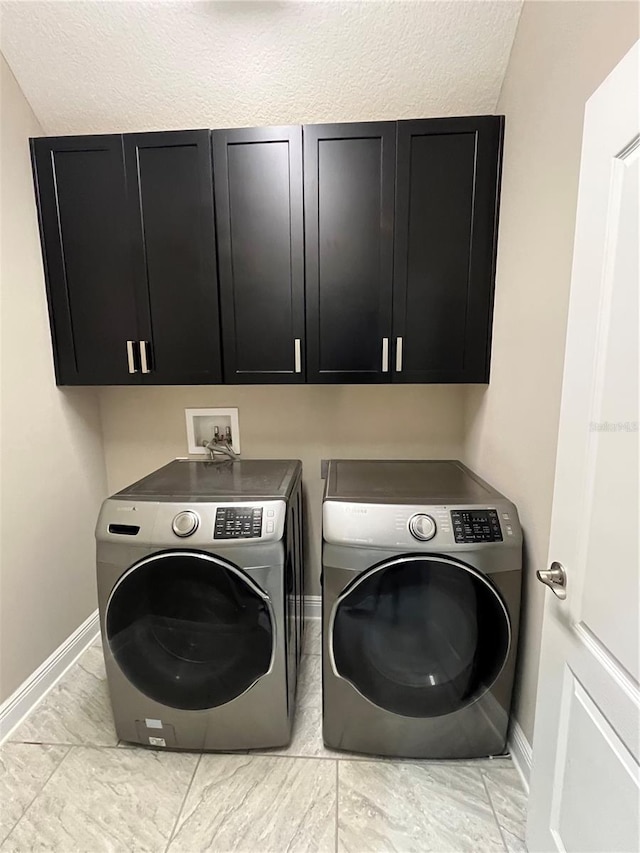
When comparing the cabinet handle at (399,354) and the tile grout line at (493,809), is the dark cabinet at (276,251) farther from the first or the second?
the tile grout line at (493,809)

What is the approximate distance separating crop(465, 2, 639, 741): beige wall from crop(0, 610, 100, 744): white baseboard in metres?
1.85

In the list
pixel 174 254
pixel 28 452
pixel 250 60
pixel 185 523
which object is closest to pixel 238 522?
pixel 185 523

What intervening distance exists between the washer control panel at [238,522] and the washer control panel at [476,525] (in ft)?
1.93

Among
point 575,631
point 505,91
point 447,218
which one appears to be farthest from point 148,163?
point 575,631

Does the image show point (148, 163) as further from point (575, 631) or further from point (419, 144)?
point (575, 631)

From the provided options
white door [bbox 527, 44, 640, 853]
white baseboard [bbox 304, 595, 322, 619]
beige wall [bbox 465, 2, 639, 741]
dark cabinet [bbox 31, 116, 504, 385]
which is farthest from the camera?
white baseboard [bbox 304, 595, 322, 619]

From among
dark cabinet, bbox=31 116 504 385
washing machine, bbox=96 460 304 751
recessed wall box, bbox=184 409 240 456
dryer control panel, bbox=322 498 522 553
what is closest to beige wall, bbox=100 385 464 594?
recessed wall box, bbox=184 409 240 456

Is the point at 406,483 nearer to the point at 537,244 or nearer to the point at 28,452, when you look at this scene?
the point at 537,244

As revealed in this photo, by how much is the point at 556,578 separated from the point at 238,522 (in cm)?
89

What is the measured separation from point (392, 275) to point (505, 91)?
29.2 inches

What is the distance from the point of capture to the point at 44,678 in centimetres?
172

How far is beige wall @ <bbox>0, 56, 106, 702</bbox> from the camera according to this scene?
5.02ft

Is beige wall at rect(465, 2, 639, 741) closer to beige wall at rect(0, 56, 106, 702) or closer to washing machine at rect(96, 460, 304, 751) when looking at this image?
washing machine at rect(96, 460, 304, 751)

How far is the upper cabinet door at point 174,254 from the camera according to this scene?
1.56 metres
